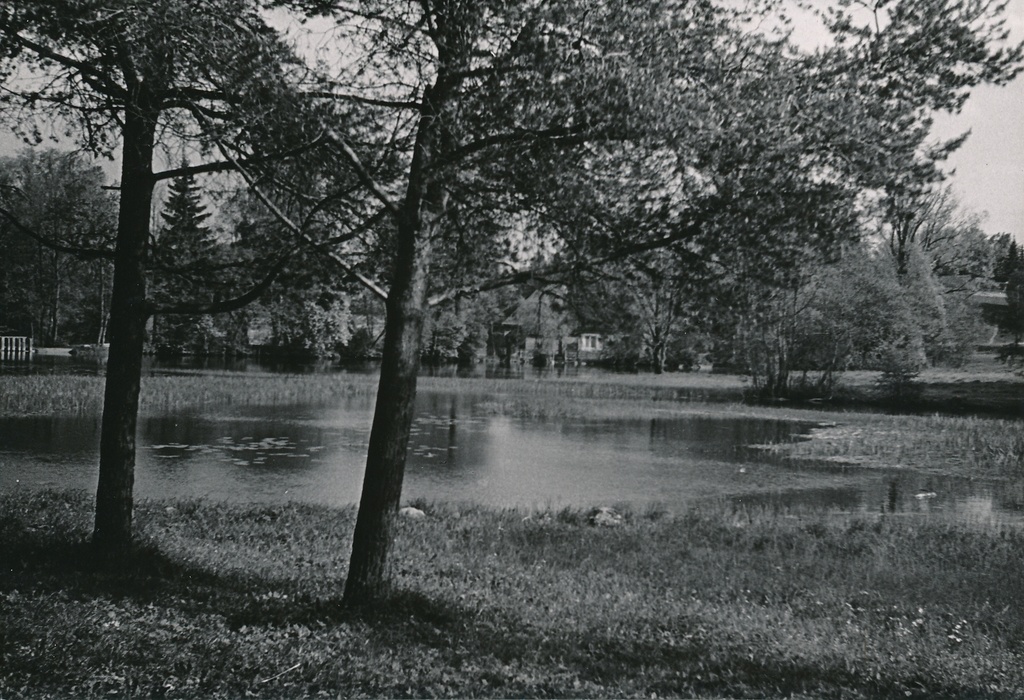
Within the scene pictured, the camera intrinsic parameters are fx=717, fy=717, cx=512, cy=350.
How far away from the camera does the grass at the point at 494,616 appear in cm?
511

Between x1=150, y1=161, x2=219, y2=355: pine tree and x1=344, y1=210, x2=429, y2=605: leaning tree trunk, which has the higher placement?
x1=150, y1=161, x2=219, y2=355: pine tree

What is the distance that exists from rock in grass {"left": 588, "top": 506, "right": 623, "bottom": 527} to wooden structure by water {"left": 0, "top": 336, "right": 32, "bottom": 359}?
53840 mm

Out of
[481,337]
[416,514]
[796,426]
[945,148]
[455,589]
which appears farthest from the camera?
[481,337]

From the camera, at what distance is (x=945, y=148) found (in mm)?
6285

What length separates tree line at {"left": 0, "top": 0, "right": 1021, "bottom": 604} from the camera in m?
5.81

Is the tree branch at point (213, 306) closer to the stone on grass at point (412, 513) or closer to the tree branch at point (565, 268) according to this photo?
the tree branch at point (565, 268)

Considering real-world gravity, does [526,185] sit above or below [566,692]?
above

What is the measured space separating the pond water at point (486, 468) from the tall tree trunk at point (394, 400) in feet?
30.7

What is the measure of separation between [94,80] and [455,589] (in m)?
6.38

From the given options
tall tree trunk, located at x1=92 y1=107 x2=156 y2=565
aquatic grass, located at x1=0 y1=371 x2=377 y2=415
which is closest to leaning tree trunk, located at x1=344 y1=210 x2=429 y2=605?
tall tree trunk, located at x1=92 y1=107 x2=156 y2=565

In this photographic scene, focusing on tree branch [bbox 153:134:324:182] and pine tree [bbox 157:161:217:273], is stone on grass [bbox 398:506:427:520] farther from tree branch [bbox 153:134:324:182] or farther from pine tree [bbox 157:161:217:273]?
tree branch [bbox 153:134:324:182]

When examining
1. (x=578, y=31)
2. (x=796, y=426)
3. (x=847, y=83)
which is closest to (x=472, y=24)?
(x=578, y=31)

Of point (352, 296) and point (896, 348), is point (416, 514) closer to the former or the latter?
point (352, 296)

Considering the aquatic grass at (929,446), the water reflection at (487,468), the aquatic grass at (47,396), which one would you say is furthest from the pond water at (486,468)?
the aquatic grass at (47,396)
